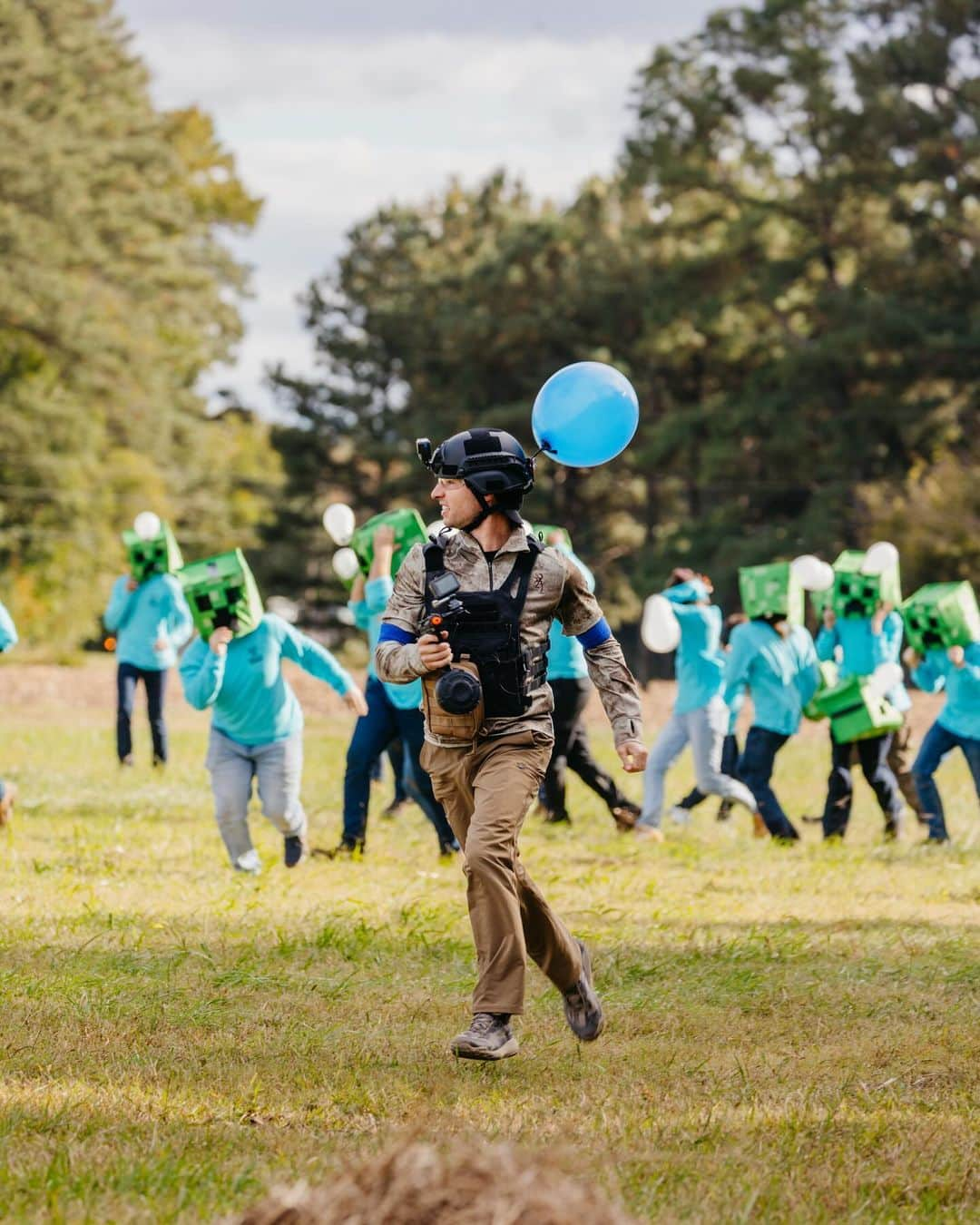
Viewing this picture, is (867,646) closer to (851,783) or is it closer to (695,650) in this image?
(851,783)

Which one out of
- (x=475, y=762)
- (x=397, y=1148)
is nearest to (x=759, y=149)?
(x=475, y=762)

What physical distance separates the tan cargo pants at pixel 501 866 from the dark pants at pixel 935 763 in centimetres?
671

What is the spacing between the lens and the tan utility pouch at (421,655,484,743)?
5852 mm

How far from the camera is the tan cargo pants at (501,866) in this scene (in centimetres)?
580

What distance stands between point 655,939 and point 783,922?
93 centimetres

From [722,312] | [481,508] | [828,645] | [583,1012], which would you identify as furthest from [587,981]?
[722,312]

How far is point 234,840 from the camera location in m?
9.69

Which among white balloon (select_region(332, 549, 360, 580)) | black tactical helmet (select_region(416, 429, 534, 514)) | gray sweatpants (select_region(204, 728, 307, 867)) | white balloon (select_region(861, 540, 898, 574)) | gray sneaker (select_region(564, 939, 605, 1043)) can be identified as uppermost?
black tactical helmet (select_region(416, 429, 534, 514))

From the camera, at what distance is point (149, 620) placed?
15281 mm

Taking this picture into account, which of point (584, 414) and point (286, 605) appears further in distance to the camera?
point (286, 605)

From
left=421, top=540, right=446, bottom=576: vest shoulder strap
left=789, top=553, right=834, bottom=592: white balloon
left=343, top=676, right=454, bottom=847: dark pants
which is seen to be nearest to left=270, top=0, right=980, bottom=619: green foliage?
left=789, top=553, right=834, bottom=592: white balloon

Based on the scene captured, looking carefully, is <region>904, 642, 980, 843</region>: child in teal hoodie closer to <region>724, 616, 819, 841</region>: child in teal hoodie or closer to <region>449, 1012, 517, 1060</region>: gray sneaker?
<region>724, 616, 819, 841</region>: child in teal hoodie

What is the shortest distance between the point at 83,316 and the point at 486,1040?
130 ft

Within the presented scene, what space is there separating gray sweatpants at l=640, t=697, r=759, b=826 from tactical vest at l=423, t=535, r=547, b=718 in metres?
6.65
